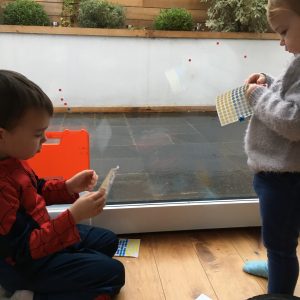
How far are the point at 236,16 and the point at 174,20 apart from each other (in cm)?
24

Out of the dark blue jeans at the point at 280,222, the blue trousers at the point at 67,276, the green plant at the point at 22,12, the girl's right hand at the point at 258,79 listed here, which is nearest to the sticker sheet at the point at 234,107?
the girl's right hand at the point at 258,79

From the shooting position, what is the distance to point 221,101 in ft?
3.29

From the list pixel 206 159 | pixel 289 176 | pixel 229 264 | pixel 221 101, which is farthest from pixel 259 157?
pixel 206 159

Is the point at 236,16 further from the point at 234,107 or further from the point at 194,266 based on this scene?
the point at 194,266

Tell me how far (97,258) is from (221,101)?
55 centimetres

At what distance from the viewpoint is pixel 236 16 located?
1387mm

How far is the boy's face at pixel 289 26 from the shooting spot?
0.73 m

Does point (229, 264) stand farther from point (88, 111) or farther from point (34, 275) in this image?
point (88, 111)

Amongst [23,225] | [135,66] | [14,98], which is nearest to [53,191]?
[23,225]

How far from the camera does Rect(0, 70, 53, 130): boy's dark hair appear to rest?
2.39 ft

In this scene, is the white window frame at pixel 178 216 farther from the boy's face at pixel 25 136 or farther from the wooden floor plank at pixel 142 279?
the boy's face at pixel 25 136

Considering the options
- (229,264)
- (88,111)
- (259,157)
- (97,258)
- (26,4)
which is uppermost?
(26,4)

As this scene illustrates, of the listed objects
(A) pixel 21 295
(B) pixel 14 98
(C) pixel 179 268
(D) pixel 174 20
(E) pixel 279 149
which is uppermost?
(D) pixel 174 20

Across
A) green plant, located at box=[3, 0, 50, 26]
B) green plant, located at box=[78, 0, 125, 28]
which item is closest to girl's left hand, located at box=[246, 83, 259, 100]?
green plant, located at box=[78, 0, 125, 28]
